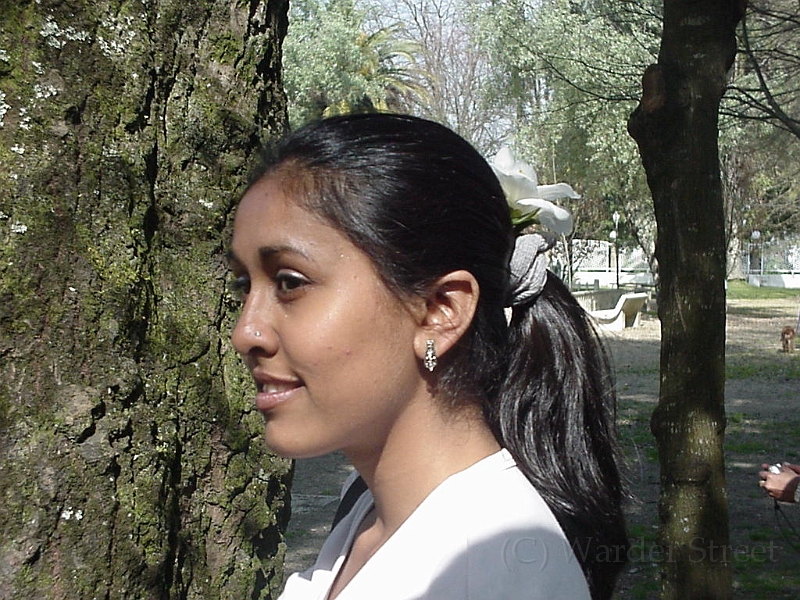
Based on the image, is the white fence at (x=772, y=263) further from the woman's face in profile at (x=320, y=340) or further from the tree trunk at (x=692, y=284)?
the woman's face in profile at (x=320, y=340)

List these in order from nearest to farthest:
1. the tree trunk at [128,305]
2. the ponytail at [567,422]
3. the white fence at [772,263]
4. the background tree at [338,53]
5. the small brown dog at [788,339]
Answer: the ponytail at [567,422] < the tree trunk at [128,305] < the small brown dog at [788,339] < the background tree at [338,53] < the white fence at [772,263]

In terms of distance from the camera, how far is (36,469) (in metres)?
1.60

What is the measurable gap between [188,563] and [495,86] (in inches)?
823

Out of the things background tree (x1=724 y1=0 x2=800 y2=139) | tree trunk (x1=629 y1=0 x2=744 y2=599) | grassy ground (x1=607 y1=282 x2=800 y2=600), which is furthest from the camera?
background tree (x1=724 y1=0 x2=800 y2=139)

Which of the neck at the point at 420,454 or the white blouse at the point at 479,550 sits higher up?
the neck at the point at 420,454

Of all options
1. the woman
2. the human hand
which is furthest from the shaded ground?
the human hand

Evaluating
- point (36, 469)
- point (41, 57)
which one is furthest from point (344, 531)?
point (41, 57)

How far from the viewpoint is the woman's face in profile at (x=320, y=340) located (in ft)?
4.55

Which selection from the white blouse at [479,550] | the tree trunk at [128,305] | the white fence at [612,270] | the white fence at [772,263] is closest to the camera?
the white blouse at [479,550]

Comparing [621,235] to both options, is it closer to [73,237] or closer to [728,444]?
[728,444]

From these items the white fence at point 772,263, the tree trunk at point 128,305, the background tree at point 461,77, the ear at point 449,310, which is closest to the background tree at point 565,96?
the background tree at point 461,77

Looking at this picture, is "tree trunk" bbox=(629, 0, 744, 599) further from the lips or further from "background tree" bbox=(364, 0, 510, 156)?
"background tree" bbox=(364, 0, 510, 156)

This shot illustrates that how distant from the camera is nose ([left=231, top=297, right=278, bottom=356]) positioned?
1421 mm


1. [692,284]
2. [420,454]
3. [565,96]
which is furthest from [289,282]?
[565,96]
